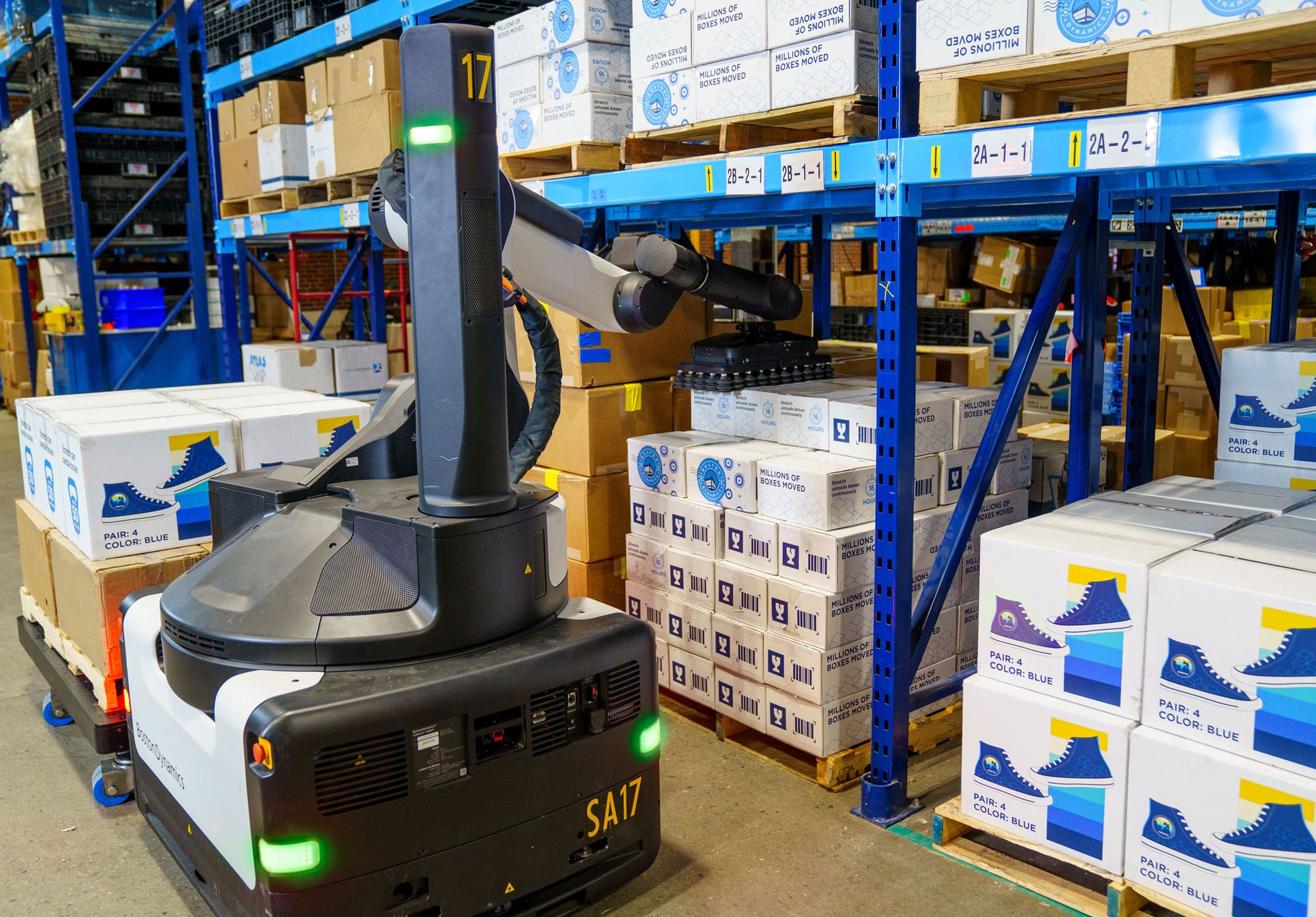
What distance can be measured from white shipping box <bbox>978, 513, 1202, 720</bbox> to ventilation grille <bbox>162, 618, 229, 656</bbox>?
2.05 metres

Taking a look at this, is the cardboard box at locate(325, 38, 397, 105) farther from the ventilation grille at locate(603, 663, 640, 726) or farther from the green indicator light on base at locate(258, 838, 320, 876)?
the green indicator light on base at locate(258, 838, 320, 876)

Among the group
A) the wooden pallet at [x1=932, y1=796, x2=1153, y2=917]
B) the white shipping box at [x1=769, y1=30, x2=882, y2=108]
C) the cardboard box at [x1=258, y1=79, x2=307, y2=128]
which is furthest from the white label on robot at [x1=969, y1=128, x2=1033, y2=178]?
the cardboard box at [x1=258, y1=79, x2=307, y2=128]

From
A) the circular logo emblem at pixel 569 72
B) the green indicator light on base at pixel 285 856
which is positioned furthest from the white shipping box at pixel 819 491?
the green indicator light on base at pixel 285 856

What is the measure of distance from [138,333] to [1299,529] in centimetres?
995

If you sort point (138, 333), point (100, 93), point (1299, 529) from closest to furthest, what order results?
point (1299, 529) → point (100, 93) → point (138, 333)

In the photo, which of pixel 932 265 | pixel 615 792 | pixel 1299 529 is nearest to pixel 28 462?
pixel 615 792

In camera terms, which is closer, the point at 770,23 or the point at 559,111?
the point at 770,23

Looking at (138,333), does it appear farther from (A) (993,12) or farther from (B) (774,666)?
(A) (993,12)

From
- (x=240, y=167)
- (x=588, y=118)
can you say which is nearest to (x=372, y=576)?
(x=588, y=118)

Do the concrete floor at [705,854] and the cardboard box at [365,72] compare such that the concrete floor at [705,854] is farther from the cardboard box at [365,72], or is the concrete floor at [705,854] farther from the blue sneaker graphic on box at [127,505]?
the cardboard box at [365,72]

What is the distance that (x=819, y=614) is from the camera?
358 cm

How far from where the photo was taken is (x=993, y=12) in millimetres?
2734

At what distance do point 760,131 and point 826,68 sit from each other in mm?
499

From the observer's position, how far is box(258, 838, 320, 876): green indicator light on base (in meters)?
2.29
